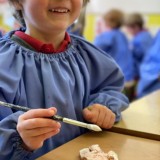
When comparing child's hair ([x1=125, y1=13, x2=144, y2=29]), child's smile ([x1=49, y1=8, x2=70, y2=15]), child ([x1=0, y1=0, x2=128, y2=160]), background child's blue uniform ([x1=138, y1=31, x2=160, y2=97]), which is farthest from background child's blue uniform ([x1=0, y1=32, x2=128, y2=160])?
child's hair ([x1=125, y1=13, x2=144, y2=29])

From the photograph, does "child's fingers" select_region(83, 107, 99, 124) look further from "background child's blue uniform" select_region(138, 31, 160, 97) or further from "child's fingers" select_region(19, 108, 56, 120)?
"background child's blue uniform" select_region(138, 31, 160, 97)

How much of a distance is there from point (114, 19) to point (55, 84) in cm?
278

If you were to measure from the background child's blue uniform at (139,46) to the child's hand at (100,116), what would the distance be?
2.75 m

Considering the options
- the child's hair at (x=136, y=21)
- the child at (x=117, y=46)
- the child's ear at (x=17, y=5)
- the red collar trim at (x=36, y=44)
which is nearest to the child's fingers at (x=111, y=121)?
the red collar trim at (x=36, y=44)

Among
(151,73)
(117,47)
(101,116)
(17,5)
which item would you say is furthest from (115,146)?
(117,47)

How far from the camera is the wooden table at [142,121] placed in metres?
0.82

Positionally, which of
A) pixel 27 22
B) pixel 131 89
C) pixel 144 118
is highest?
pixel 27 22

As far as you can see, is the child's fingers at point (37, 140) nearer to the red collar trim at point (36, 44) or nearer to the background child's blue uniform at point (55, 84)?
the background child's blue uniform at point (55, 84)

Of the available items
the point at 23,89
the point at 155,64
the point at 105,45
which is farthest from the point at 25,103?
the point at 105,45

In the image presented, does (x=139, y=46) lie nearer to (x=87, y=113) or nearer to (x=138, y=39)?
(x=138, y=39)

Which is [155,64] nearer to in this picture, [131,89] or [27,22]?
[131,89]

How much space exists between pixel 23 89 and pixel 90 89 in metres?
0.24

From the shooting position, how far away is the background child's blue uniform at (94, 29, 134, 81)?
11.1 ft

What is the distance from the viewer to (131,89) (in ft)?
10.3
